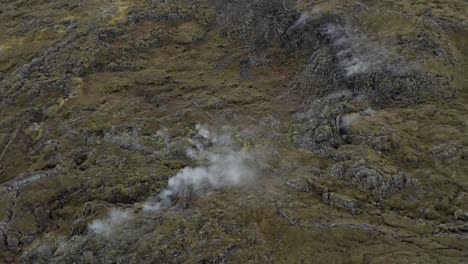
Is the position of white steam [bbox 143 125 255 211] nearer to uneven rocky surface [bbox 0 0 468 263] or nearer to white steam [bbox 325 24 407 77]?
uneven rocky surface [bbox 0 0 468 263]

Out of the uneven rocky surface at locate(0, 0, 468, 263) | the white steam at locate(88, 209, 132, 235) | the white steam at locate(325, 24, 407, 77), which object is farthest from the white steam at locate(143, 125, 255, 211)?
the white steam at locate(325, 24, 407, 77)

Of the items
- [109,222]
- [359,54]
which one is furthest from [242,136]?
[359,54]

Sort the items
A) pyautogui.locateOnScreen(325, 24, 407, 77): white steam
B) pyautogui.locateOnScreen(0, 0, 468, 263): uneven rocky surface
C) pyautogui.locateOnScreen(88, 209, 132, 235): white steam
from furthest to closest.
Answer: pyautogui.locateOnScreen(325, 24, 407, 77): white steam
pyautogui.locateOnScreen(88, 209, 132, 235): white steam
pyautogui.locateOnScreen(0, 0, 468, 263): uneven rocky surface

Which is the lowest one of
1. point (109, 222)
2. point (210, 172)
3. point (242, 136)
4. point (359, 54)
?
point (109, 222)

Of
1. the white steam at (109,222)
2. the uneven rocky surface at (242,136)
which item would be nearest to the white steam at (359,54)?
the uneven rocky surface at (242,136)

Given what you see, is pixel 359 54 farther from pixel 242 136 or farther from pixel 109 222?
pixel 109 222

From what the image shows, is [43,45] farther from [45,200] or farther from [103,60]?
[45,200]
